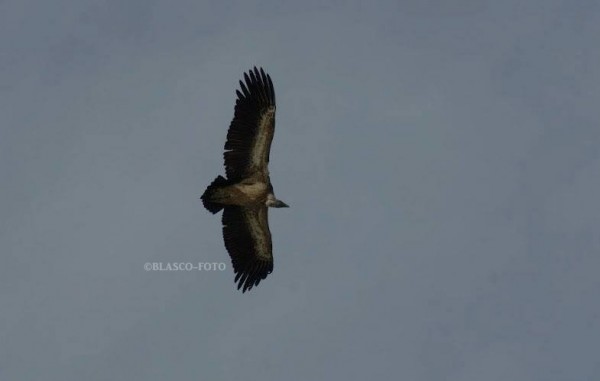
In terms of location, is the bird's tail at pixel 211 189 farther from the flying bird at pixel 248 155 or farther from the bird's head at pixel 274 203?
the bird's head at pixel 274 203

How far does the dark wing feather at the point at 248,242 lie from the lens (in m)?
35.2

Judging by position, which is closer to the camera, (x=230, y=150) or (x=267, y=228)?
(x=230, y=150)

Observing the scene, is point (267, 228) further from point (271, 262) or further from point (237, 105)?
point (237, 105)

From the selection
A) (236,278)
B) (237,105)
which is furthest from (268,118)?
(236,278)

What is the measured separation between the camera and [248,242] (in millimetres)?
35750

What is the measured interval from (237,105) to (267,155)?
1690 mm

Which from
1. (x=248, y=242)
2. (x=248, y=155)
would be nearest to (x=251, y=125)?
(x=248, y=155)

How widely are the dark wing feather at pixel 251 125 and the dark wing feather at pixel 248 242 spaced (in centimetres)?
205

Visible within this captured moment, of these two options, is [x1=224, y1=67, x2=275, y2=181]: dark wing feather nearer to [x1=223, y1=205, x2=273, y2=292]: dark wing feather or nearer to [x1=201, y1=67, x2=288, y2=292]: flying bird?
[x1=201, y1=67, x2=288, y2=292]: flying bird

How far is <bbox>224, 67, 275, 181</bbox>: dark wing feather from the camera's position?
109 feet

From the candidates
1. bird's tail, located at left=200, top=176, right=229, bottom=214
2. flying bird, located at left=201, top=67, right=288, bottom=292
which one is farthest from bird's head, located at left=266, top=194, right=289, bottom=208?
bird's tail, located at left=200, top=176, right=229, bottom=214

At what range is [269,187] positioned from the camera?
34250mm

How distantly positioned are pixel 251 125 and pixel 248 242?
4.21 m

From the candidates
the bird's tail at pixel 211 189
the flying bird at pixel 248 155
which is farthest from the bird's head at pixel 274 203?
the bird's tail at pixel 211 189
